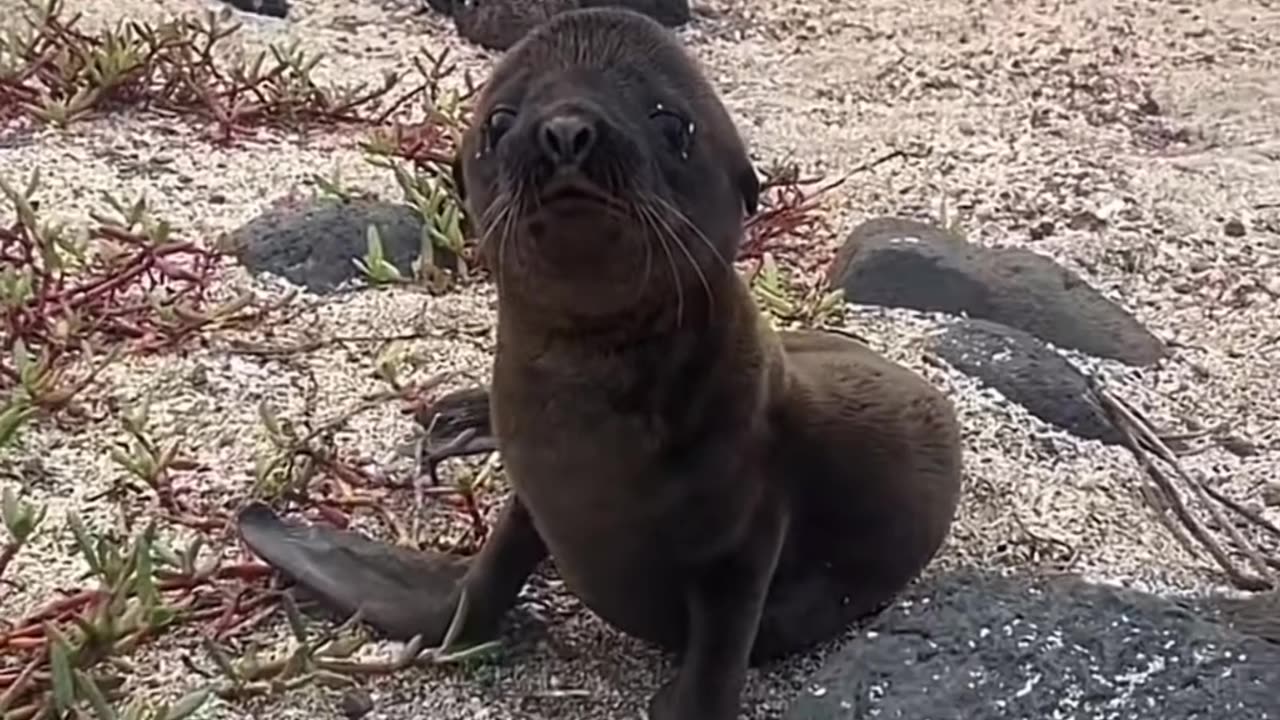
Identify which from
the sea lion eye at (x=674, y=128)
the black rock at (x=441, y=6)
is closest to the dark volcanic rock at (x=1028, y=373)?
the sea lion eye at (x=674, y=128)

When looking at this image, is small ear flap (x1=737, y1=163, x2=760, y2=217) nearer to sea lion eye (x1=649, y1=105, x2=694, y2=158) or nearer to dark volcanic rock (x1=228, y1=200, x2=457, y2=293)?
sea lion eye (x1=649, y1=105, x2=694, y2=158)

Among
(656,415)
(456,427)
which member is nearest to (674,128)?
(656,415)

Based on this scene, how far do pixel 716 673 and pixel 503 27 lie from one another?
332 cm

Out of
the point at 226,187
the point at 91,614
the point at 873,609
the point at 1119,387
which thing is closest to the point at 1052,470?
the point at 1119,387

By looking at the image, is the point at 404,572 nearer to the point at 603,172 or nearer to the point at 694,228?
the point at 694,228

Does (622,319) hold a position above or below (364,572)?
above

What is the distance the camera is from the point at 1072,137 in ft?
15.6

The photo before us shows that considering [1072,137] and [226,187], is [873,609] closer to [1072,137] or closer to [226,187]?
[226,187]

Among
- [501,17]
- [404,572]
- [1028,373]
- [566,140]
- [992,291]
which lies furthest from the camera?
[501,17]

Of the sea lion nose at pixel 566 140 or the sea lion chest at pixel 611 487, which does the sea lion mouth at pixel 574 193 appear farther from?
the sea lion chest at pixel 611 487

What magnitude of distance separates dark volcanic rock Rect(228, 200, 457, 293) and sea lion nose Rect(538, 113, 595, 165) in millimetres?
1694

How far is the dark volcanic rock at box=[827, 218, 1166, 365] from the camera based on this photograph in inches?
141

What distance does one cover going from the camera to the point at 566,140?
196 cm

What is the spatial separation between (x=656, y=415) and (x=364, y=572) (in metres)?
0.57
